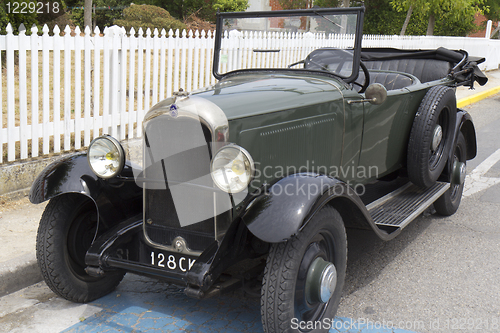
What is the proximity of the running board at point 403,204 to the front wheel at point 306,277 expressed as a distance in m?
0.68

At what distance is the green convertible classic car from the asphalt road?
0.21 meters

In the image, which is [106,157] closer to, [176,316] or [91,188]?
[91,188]

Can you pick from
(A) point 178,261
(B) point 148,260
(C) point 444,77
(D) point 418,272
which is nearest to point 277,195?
(A) point 178,261

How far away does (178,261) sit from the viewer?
2.64 meters

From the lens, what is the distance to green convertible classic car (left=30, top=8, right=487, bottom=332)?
241 centimetres

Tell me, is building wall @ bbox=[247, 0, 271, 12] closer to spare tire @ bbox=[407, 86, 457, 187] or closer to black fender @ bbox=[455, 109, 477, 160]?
black fender @ bbox=[455, 109, 477, 160]

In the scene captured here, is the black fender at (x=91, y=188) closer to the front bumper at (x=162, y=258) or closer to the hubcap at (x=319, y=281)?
the front bumper at (x=162, y=258)

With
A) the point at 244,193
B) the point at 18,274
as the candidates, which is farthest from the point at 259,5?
the point at 244,193

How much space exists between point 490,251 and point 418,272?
769 millimetres

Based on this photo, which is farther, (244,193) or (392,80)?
(392,80)

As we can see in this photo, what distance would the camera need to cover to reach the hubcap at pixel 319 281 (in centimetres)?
250

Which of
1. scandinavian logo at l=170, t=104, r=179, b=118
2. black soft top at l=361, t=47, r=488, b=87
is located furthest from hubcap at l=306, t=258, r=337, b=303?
black soft top at l=361, t=47, r=488, b=87

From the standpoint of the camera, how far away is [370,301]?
3.07 m

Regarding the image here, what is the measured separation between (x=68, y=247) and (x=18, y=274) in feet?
1.74
